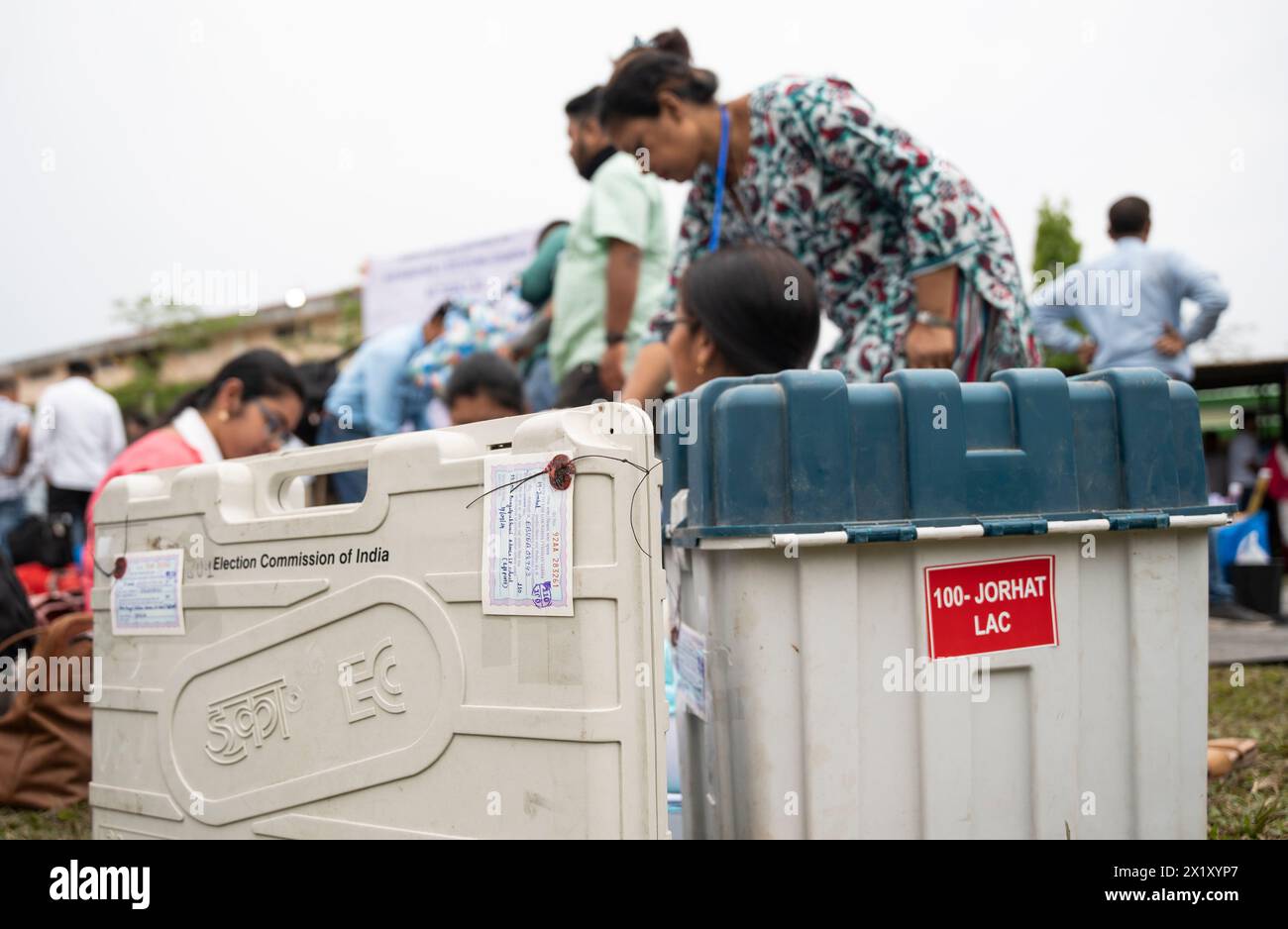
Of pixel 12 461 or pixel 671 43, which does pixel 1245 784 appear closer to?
pixel 671 43

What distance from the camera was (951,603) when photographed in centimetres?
139

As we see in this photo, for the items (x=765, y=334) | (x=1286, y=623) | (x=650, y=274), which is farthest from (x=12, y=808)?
(x=1286, y=623)

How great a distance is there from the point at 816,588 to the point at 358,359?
3.75 meters

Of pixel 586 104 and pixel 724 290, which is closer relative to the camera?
pixel 724 290

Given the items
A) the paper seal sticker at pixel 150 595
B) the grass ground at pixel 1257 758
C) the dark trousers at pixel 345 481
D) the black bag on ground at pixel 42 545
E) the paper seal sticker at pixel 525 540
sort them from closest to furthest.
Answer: the paper seal sticker at pixel 525 540 < the paper seal sticker at pixel 150 595 < the grass ground at pixel 1257 758 < the dark trousers at pixel 345 481 < the black bag on ground at pixel 42 545

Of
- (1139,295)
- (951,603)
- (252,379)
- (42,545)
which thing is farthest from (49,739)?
(1139,295)

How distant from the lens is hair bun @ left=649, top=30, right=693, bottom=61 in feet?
8.98

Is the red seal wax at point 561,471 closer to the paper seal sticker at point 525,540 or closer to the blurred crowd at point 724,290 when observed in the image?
the paper seal sticker at point 525,540

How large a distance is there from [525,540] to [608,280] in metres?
2.40

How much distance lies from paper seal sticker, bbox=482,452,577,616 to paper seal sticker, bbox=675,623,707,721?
315 millimetres

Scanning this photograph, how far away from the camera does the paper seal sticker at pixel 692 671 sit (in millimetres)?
1508

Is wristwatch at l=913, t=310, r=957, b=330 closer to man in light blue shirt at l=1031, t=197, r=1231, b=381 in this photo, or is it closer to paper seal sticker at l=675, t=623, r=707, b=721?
paper seal sticker at l=675, t=623, r=707, b=721

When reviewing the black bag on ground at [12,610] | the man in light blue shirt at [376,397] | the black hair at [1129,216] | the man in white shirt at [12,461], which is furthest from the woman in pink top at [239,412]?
the man in white shirt at [12,461]

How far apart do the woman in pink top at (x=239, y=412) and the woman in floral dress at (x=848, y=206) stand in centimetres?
121
